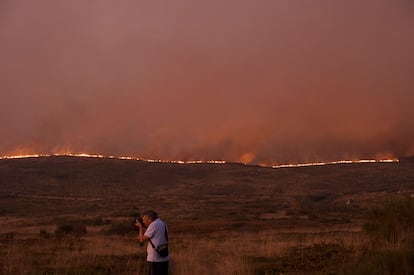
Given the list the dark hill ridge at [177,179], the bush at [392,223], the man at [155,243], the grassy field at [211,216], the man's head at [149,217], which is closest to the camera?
the man at [155,243]

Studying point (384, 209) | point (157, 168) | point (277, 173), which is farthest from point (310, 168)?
point (384, 209)

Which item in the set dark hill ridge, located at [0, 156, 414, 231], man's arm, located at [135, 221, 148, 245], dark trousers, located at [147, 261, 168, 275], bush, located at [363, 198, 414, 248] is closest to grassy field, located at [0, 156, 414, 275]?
bush, located at [363, 198, 414, 248]

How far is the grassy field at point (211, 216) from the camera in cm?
1538

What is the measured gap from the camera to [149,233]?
10.6 metres

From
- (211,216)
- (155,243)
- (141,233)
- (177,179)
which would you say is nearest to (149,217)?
(141,233)

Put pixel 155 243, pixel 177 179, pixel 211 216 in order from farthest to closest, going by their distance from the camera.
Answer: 1. pixel 177 179
2. pixel 211 216
3. pixel 155 243

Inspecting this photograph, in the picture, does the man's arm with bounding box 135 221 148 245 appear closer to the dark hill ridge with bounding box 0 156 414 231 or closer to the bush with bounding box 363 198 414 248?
the bush with bounding box 363 198 414 248

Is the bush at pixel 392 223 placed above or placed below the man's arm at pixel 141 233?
above

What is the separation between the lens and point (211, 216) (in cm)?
5225

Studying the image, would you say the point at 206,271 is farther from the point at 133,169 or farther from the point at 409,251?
the point at 133,169

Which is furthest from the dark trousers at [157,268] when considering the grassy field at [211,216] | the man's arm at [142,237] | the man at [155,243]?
the grassy field at [211,216]

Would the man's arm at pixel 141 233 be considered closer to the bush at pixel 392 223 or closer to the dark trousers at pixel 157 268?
the dark trousers at pixel 157 268

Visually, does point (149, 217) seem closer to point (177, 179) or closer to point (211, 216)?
point (211, 216)

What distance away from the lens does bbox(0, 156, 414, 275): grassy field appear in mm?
15375
